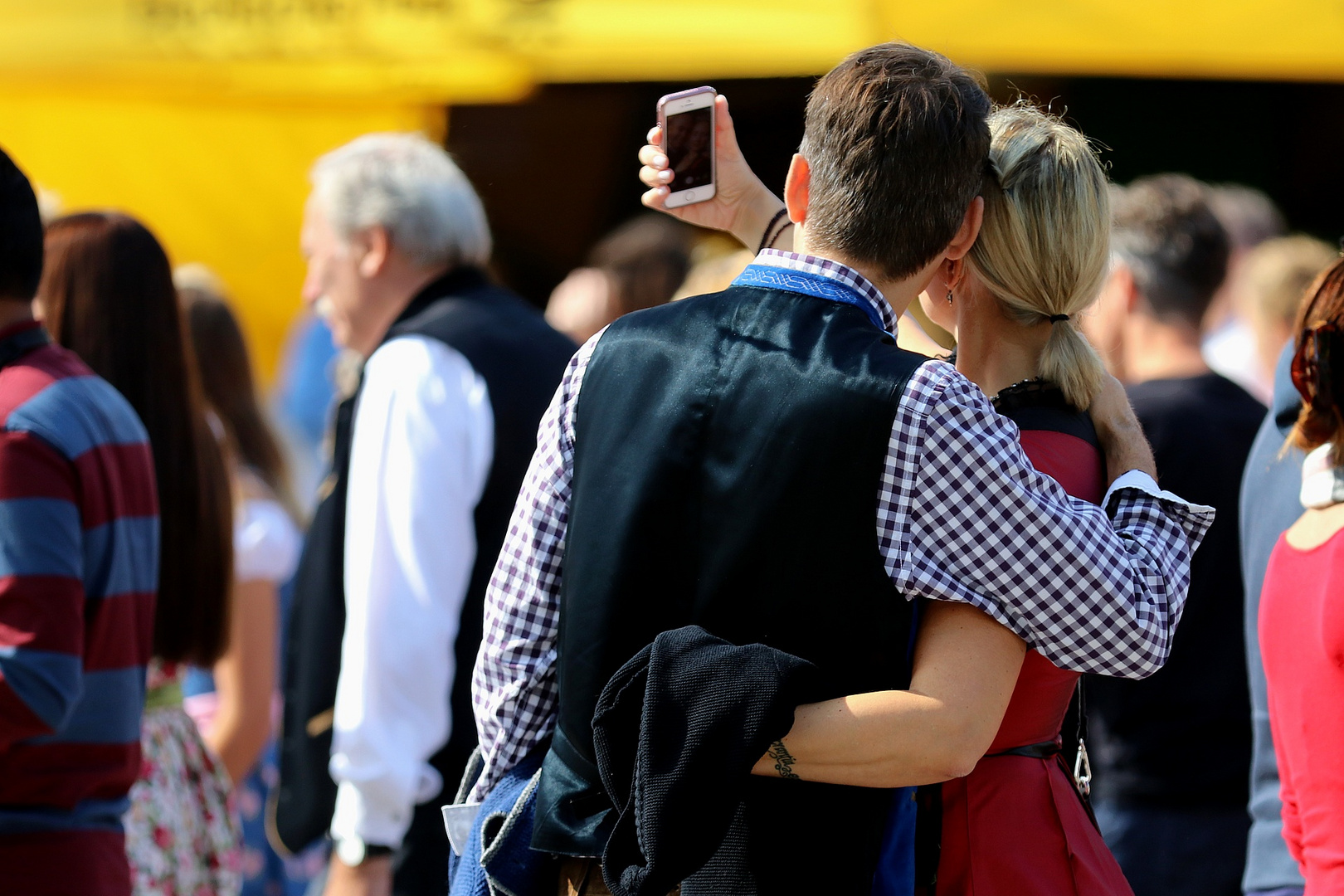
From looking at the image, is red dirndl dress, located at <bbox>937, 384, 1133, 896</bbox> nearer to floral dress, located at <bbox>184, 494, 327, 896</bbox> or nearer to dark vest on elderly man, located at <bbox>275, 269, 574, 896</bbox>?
dark vest on elderly man, located at <bbox>275, 269, 574, 896</bbox>

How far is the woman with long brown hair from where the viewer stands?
9.09 ft

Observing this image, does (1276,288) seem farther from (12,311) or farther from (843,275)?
(12,311)

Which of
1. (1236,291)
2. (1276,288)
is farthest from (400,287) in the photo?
(1236,291)

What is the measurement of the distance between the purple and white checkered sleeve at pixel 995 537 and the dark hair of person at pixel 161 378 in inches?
69.3

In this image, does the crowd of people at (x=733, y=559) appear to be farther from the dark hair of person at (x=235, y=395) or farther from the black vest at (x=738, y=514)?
the dark hair of person at (x=235, y=395)

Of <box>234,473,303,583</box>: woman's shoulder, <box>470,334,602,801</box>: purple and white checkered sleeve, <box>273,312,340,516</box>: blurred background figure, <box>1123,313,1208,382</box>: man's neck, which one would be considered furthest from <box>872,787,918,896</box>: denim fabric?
<box>273,312,340,516</box>: blurred background figure

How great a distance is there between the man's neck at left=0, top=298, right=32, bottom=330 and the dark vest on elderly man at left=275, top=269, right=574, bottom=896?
80cm

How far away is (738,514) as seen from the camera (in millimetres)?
1484

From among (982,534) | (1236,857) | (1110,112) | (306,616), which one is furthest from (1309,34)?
(982,534)

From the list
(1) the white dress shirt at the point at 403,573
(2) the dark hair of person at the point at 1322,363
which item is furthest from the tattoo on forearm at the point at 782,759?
(1) the white dress shirt at the point at 403,573

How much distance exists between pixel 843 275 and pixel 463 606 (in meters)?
1.51

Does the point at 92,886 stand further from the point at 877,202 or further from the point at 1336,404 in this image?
the point at 1336,404

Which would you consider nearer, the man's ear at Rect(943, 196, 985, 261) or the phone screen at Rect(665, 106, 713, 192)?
the man's ear at Rect(943, 196, 985, 261)

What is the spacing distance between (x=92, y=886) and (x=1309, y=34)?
472 centimetres
